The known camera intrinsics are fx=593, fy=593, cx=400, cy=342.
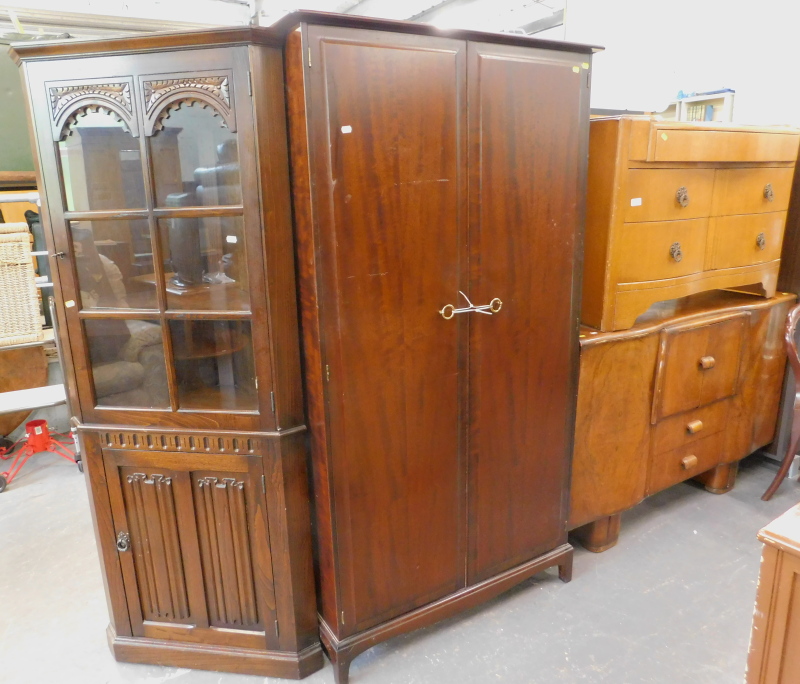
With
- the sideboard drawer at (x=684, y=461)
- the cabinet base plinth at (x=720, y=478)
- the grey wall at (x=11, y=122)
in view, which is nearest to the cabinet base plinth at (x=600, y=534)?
the sideboard drawer at (x=684, y=461)

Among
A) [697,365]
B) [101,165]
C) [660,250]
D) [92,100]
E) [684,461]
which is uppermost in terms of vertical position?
[92,100]

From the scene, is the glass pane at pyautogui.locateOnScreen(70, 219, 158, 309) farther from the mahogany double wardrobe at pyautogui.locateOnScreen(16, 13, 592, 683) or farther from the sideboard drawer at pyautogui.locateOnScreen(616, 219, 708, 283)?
the sideboard drawer at pyautogui.locateOnScreen(616, 219, 708, 283)

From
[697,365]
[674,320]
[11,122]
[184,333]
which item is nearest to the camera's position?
[184,333]

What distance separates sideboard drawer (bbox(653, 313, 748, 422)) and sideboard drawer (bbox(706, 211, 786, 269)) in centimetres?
24

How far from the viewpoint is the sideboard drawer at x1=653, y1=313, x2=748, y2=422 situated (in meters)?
2.22

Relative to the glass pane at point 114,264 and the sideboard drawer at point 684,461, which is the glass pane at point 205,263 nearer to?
the glass pane at point 114,264

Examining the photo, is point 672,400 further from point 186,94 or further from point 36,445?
point 36,445

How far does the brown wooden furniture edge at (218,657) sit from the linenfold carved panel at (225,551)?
86mm

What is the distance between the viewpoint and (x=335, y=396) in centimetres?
152

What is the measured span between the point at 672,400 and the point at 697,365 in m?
0.18

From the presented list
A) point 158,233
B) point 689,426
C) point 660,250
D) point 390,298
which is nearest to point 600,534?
point 689,426

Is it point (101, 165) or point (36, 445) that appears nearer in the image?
point (101, 165)

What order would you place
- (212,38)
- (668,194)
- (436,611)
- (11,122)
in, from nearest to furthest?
(212,38) → (436,611) → (668,194) → (11,122)

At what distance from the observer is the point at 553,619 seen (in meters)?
1.94
